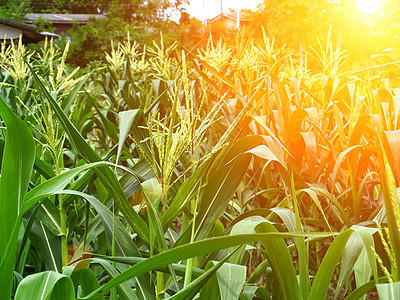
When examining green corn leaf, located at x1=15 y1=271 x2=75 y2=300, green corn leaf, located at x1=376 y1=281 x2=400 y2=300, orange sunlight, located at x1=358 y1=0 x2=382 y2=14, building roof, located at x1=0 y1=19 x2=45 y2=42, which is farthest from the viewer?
building roof, located at x1=0 y1=19 x2=45 y2=42

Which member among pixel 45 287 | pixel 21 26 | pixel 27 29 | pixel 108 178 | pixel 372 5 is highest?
pixel 21 26

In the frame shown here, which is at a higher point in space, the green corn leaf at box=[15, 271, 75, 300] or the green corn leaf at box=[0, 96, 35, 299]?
the green corn leaf at box=[0, 96, 35, 299]

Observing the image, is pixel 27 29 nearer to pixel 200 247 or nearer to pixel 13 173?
pixel 13 173

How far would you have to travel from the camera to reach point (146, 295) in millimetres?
988

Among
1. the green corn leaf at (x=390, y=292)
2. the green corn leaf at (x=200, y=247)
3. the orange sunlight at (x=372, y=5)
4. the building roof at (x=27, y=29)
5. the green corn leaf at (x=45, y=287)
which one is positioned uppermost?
the building roof at (x=27, y=29)

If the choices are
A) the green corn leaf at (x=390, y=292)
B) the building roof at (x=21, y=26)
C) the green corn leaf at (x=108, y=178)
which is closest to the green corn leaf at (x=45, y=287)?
the green corn leaf at (x=108, y=178)

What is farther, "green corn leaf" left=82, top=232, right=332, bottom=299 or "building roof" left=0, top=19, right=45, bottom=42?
"building roof" left=0, top=19, right=45, bottom=42

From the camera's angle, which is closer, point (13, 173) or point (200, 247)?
point (200, 247)

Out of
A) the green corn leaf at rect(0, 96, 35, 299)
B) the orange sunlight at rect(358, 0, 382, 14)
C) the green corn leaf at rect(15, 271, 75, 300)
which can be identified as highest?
the orange sunlight at rect(358, 0, 382, 14)

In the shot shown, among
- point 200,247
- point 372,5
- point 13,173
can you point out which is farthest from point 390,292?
point 372,5

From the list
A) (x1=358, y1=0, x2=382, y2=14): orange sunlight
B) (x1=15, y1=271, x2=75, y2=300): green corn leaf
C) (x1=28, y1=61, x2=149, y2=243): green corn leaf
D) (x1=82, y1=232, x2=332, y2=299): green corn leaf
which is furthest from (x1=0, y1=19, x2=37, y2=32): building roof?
(x1=82, y1=232, x2=332, y2=299): green corn leaf

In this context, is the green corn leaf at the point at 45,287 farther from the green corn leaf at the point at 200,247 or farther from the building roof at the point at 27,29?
the building roof at the point at 27,29

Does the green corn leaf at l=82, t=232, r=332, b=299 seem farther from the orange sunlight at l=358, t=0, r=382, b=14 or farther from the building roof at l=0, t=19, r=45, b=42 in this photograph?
the building roof at l=0, t=19, r=45, b=42

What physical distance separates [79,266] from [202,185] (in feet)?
0.94
